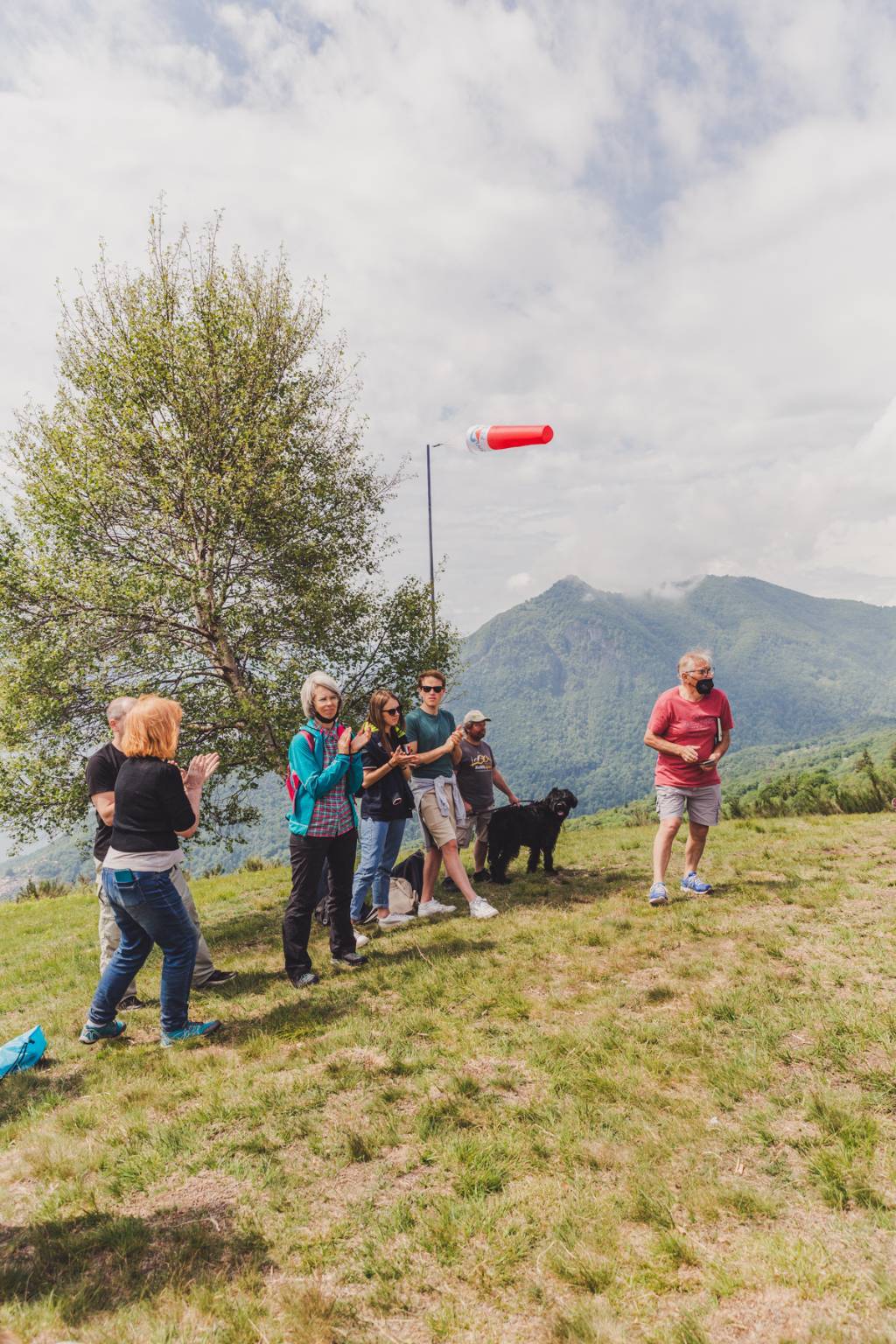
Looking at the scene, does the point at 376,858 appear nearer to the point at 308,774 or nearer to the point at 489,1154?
the point at 308,774

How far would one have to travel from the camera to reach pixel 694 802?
25.5 feet

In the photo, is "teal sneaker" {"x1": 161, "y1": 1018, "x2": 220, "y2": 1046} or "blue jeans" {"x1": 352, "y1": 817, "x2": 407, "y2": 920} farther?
"blue jeans" {"x1": 352, "y1": 817, "x2": 407, "y2": 920}

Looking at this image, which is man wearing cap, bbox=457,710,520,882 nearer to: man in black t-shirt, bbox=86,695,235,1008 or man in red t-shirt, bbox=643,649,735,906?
man in red t-shirt, bbox=643,649,735,906

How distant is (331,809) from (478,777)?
3895 millimetres

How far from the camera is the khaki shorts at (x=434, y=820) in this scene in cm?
782

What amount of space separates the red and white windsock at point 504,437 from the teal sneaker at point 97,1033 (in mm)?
8746

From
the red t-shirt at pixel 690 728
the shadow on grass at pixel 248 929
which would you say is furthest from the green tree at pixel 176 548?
the red t-shirt at pixel 690 728

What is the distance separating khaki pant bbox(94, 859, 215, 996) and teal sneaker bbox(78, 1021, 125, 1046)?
0.35 meters

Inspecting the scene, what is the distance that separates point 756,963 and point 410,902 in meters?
4.14

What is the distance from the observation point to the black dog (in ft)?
32.0

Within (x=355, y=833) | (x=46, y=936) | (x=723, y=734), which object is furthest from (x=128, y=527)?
(x=723, y=734)

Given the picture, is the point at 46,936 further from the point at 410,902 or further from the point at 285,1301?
the point at 285,1301

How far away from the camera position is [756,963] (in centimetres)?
556

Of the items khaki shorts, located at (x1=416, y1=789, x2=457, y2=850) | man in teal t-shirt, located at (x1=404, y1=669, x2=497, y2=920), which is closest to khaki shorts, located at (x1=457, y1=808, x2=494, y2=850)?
man in teal t-shirt, located at (x1=404, y1=669, x2=497, y2=920)
